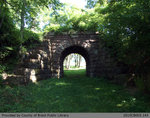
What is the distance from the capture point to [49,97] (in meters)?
4.70

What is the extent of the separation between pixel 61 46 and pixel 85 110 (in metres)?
7.17

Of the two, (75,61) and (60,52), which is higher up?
(60,52)

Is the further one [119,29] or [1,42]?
[1,42]

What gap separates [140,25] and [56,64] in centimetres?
742

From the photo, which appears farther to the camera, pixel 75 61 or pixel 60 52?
pixel 75 61

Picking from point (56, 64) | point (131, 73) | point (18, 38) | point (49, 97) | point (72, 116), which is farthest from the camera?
point (56, 64)

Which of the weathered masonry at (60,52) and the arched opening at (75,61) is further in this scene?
the arched opening at (75,61)

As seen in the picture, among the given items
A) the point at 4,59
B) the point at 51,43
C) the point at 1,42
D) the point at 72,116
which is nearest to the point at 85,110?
the point at 72,116

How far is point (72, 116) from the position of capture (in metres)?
3.05

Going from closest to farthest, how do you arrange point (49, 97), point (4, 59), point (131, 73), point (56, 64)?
point (49, 97) < point (131, 73) < point (4, 59) < point (56, 64)

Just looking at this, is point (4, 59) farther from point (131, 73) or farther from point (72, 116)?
point (131, 73)

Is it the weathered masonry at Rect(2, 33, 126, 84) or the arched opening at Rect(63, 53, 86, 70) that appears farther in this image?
the arched opening at Rect(63, 53, 86, 70)

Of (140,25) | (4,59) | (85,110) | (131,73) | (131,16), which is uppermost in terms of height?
(131,16)

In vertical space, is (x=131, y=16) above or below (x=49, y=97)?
above
